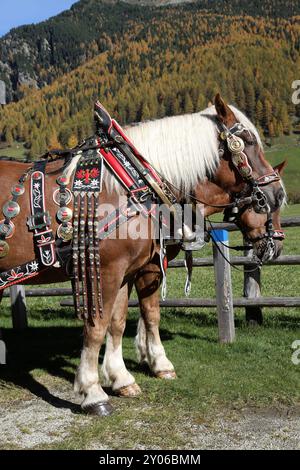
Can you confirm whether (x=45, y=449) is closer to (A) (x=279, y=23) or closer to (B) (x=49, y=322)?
(B) (x=49, y=322)

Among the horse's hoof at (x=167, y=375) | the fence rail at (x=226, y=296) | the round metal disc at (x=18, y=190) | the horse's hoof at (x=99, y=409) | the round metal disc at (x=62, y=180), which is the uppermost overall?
the round metal disc at (x=62, y=180)

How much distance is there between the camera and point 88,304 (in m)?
3.83

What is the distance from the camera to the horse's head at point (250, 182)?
13.0 feet

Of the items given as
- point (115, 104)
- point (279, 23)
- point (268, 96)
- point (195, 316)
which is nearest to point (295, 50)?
point (279, 23)

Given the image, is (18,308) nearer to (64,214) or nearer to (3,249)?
(3,249)

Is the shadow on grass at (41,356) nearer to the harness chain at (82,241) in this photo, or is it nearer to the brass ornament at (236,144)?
the harness chain at (82,241)

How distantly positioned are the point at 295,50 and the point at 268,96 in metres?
47.3

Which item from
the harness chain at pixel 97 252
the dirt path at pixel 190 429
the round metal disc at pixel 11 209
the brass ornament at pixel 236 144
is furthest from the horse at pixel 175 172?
the round metal disc at pixel 11 209

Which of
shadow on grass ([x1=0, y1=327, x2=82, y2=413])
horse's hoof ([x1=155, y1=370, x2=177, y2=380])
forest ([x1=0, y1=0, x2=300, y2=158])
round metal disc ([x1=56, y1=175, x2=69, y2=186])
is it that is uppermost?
forest ([x1=0, y1=0, x2=300, y2=158])

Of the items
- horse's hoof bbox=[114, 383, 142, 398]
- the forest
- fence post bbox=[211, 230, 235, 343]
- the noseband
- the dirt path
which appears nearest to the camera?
the dirt path

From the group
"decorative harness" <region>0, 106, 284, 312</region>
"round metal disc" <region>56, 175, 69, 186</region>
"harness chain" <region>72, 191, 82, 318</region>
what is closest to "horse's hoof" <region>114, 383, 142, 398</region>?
"decorative harness" <region>0, 106, 284, 312</region>

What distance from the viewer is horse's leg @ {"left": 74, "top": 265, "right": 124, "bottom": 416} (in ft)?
12.5

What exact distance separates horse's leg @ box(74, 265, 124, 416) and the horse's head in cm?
117

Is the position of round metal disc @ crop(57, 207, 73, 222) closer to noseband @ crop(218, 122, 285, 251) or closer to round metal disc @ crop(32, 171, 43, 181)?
round metal disc @ crop(32, 171, 43, 181)
